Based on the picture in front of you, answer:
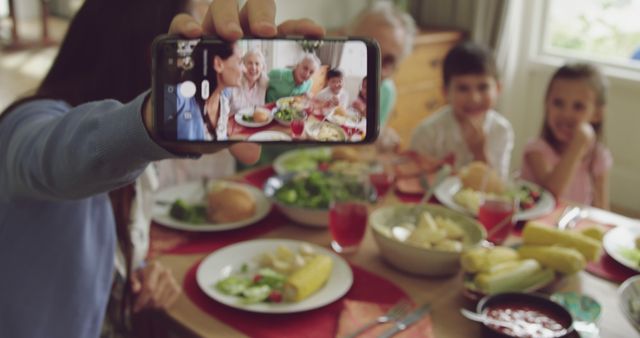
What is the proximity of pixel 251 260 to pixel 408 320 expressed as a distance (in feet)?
1.14

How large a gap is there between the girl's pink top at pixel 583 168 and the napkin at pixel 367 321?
1.23m

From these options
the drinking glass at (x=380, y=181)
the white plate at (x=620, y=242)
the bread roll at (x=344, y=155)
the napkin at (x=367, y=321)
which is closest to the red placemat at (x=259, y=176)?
the bread roll at (x=344, y=155)

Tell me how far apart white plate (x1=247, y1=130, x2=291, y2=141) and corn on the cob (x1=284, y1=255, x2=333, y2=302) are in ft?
1.67

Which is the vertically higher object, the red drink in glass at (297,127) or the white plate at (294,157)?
the red drink in glass at (297,127)

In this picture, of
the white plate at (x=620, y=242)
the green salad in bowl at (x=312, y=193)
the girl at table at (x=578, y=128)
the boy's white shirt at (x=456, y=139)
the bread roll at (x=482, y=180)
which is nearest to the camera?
the white plate at (x=620, y=242)

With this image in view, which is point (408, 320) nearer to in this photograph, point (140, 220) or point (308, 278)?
point (308, 278)

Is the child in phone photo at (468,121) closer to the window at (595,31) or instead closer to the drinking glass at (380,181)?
the drinking glass at (380,181)

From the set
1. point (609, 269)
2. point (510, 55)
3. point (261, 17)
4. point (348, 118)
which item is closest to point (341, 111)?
point (348, 118)

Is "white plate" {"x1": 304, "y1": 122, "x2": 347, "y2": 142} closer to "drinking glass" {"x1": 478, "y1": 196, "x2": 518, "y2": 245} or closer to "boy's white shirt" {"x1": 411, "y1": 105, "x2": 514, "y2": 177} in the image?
"drinking glass" {"x1": 478, "y1": 196, "x2": 518, "y2": 245}

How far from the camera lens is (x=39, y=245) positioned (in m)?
0.97

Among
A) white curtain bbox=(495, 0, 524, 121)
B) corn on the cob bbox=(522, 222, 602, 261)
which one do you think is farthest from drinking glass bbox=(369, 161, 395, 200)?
white curtain bbox=(495, 0, 524, 121)

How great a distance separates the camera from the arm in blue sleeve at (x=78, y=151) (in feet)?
2.17

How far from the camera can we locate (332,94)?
68cm

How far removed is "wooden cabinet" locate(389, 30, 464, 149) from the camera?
3.54 m
